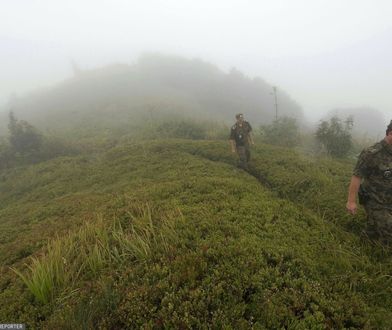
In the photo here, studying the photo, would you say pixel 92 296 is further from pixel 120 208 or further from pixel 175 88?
pixel 175 88

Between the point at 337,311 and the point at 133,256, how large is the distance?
3553 mm

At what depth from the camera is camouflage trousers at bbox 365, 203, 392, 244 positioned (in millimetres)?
6373

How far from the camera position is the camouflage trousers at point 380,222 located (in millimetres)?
6373

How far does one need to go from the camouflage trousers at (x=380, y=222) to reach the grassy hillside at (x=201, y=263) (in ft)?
0.80

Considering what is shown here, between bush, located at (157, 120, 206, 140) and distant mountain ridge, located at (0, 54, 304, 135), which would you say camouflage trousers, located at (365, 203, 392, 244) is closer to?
bush, located at (157, 120, 206, 140)

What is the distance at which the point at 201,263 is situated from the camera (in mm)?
5086

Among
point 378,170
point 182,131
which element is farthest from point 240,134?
point 182,131

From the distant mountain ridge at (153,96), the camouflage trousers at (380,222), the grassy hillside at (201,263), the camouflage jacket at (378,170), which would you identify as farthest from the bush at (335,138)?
the distant mountain ridge at (153,96)

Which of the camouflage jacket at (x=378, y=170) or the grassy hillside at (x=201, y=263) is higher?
the camouflage jacket at (x=378, y=170)

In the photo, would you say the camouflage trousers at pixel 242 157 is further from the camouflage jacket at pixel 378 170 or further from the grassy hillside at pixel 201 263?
the camouflage jacket at pixel 378 170

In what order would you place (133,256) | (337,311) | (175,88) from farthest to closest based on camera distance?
(175,88), (133,256), (337,311)

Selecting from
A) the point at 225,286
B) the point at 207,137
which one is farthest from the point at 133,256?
the point at 207,137

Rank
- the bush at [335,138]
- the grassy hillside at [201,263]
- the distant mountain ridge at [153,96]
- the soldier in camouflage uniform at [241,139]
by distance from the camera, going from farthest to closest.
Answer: the distant mountain ridge at [153,96] → the bush at [335,138] → the soldier in camouflage uniform at [241,139] → the grassy hillside at [201,263]

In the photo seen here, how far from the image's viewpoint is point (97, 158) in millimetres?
19750
